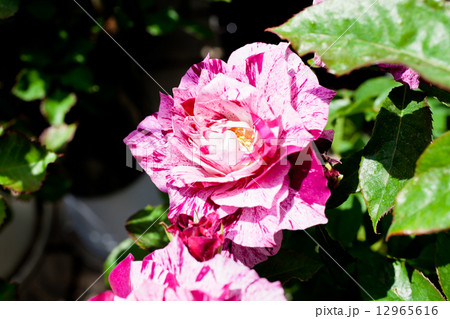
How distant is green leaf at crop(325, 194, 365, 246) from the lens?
59 cm

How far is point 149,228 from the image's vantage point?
557mm

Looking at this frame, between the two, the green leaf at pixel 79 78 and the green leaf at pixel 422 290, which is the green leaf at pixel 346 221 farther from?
the green leaf at pixel 79 78

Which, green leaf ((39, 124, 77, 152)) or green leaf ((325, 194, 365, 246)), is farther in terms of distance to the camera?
green leaf ((39, 124, 77, 152))

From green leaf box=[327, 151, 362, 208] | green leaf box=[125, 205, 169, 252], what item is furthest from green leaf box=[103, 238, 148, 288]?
green leaf box=[327, 151, 362, 208]

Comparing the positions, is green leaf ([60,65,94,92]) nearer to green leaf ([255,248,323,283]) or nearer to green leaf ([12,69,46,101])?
green leaf ([12,69,46,101])

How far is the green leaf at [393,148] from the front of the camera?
42 cm

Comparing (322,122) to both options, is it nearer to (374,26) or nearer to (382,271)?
(374,26)

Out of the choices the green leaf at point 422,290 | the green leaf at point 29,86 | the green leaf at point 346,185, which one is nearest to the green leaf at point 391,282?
the green leaf at point 422,290

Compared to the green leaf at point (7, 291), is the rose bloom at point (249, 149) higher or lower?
higher

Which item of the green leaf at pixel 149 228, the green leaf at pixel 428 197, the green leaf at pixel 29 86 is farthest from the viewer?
the green leaf at pixel 29 86

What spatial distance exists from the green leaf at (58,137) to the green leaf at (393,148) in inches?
20.7

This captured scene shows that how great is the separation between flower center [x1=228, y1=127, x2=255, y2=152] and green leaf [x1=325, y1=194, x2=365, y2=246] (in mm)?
216

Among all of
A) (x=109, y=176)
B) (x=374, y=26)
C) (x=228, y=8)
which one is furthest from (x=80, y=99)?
(x=374, y=26)
